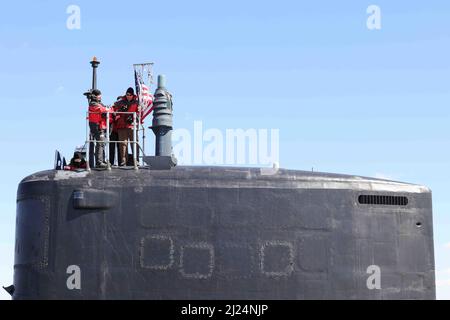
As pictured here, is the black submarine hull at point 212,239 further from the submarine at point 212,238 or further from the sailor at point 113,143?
the sailor at point 113,143

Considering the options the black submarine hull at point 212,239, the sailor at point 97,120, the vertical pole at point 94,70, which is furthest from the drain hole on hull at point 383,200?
Result: the vertical pole at point 94,70

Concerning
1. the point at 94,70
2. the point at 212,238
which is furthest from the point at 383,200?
the point at 94,70

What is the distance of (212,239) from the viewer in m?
13.9

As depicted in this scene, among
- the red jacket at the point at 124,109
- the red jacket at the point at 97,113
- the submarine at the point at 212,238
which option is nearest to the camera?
the submarine at the point at 212,238

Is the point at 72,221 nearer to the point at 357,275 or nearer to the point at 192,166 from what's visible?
the point at 192,166

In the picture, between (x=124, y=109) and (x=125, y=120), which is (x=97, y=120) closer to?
(x=125, y=120)

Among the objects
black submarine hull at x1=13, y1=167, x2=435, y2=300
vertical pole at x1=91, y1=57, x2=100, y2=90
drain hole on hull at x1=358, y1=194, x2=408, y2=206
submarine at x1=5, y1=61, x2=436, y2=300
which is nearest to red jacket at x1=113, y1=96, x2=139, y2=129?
vertical pole at x1=91, y1=57, x2=100, y2=90

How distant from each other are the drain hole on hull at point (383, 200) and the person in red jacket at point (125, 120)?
5129 mm

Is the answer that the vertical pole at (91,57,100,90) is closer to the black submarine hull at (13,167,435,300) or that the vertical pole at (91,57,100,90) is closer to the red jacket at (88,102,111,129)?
the red jacket at (88,102,111,129)

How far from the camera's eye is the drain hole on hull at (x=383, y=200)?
14645 millimetres

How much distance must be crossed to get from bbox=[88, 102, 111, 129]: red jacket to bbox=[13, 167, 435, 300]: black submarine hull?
1712 millimetres

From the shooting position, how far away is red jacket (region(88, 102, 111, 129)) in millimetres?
15828
